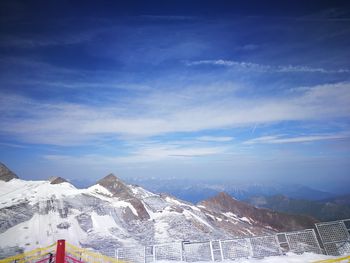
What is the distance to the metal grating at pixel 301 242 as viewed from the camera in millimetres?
16781

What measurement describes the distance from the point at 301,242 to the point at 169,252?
9.17 metres

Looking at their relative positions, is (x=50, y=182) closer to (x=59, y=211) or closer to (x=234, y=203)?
(x=59, y=211)

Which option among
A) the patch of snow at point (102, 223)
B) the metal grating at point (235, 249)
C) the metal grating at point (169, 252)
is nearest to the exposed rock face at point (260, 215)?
the patch of snow at point (102, 223)

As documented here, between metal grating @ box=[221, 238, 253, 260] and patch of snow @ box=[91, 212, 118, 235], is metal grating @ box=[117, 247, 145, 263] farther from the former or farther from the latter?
patch of snow @ box=[91, 212, 118, 235]

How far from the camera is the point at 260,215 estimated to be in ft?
468

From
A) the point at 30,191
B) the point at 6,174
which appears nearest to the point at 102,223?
the point at 30,191

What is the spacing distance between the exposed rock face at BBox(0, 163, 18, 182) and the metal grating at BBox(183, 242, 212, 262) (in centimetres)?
7796

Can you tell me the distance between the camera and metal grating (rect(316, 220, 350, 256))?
16.2 meters

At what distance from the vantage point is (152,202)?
8950cm

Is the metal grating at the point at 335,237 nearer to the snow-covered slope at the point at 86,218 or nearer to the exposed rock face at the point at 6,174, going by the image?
the snow-covered slope at the point at 86,218

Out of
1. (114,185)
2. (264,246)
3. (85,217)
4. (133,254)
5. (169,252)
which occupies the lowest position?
(264,246)

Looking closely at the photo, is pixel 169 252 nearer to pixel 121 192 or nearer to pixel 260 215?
pixel 121 192

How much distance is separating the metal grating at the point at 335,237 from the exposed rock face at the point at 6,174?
280ft

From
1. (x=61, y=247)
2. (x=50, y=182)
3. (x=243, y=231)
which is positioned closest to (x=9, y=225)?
(x=50, y=182)
